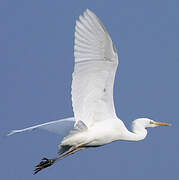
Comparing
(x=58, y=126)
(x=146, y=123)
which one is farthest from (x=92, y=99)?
(x=146, y=123)

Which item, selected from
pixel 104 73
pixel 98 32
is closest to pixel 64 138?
pixel 104 73

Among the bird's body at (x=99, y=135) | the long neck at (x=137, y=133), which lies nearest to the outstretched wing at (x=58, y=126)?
the bird's body at (x=99, y=135)

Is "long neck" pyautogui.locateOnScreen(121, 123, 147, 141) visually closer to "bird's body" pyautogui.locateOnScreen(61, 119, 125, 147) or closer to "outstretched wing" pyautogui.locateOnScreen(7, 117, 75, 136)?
"bird's body" pyautogui.locateOnScreen(61, 119, 125, 147)

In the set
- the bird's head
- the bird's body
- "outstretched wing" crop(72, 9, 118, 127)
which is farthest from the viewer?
the bird's head

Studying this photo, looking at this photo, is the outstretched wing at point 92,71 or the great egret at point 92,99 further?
the great egret at point 92,99

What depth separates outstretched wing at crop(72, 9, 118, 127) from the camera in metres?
7.47

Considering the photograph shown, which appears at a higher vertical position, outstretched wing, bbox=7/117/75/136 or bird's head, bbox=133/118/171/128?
outstretched wing, bbox=7/117/75/136

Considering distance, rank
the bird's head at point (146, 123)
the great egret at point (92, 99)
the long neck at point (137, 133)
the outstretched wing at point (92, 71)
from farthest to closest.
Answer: the bird's head at point (146, 123)
the long neck at point (137, 133)
the great egret at point (92, 99)
the outstretched wing at point (92, 71)

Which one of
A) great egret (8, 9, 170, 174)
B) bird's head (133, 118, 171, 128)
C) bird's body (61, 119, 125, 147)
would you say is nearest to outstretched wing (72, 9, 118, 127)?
great egret (8, 9, 170, 174)

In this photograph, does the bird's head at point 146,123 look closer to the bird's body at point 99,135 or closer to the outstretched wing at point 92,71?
the bird's body at point 99,135

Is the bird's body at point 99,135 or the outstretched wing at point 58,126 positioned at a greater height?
the outstretched wing at point 58,126

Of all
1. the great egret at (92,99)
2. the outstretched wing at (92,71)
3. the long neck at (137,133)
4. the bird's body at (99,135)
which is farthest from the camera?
the long neck at (137,133)

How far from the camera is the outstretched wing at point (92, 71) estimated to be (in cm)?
747

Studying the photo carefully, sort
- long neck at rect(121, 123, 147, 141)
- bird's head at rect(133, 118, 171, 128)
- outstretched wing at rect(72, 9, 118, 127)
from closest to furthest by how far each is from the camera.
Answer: outstretched wing at rect(72, 9, 118, 127) < long neck at rect(121, 123, 147, 141) < bird's head at rect(133, 118, 171, 128)
